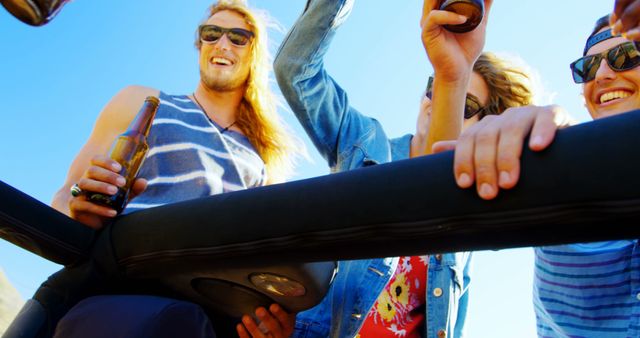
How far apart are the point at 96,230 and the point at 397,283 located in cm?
85

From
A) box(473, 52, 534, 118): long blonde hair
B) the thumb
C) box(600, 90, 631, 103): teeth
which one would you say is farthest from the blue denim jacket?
box(600, 90, 631, 103): teeth

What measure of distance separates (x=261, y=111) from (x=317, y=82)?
1.87 feet

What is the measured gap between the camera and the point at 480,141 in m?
0.81

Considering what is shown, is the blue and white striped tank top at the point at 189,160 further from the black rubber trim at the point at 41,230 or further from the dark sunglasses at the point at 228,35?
the dark sunglasses at the point at 228,35

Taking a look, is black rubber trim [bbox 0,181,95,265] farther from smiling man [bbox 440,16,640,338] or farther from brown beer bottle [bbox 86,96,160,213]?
smiling man [bbox 440,16,640,338]

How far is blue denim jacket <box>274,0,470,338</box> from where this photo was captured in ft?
4.83

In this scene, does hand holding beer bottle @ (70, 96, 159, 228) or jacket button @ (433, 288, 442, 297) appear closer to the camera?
hand holding beer bottle @ (70, 96, 159, 228)

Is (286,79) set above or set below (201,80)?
below

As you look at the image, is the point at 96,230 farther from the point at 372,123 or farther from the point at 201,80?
the point at 201,80

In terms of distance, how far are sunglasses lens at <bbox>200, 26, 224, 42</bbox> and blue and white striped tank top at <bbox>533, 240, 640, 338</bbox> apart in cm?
147

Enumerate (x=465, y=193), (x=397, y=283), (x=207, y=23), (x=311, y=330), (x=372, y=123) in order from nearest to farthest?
(x=465, y=193)
(x=311, y=330)
(x=397, y=283)
(x=372, y=123)
(x=207, y=23)

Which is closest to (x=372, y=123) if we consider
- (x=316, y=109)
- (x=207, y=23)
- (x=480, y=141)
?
(x=316, y=109)

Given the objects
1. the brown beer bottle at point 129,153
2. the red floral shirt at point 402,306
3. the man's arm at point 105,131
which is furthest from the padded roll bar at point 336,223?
the red floral shirt at point 402,306

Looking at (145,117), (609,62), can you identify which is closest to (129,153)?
(145,117)
